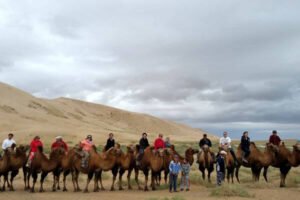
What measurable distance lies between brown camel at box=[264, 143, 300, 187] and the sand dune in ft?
119

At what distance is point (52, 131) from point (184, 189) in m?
41.4

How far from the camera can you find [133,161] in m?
18.8

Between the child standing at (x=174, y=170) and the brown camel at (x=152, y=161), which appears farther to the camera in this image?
the brown camel at (x=152, y=161)

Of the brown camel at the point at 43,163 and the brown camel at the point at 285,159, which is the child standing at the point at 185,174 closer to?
the brown camel at the point at 285,159

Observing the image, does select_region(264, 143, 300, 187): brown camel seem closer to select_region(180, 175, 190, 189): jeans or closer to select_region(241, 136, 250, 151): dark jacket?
select_region(241, 136, 250, 151): dark jacket

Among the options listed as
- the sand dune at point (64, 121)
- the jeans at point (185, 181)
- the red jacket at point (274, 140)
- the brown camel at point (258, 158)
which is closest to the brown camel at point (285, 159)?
the brown camel at point (258, 158)

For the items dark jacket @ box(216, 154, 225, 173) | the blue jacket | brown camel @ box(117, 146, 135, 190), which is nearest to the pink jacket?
brown camel @ box(117, 146, 135, 190)

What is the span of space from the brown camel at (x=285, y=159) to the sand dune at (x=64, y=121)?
36307mm

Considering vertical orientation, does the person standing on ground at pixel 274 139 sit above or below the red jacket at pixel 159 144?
above

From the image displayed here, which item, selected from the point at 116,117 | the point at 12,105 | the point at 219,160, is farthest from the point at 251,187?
the point at 116,117

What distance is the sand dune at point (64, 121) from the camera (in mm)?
58188

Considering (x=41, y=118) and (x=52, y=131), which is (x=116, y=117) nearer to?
(x=41, y=118)

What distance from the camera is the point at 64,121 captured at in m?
78.4

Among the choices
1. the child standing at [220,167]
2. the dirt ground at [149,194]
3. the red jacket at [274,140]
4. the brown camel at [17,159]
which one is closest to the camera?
the dirt ground at [149,194]
